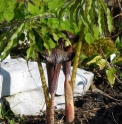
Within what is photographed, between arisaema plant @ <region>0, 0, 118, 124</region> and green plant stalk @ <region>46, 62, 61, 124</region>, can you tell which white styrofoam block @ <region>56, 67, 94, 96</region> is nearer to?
arisaema plant @ <region>0, 0, 118, 124</region>

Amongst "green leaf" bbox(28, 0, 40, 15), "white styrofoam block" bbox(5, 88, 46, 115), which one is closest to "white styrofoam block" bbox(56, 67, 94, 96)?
"white styrofoam block" bbox(5, 88, 46, 115)

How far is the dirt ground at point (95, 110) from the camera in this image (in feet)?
8.41

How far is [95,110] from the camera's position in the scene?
2.69 m

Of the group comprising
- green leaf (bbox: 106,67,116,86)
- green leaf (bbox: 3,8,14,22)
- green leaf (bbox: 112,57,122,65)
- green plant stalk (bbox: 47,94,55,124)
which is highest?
green leaf (bbox: 3,8,14,22)

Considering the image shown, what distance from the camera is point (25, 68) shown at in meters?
2.77

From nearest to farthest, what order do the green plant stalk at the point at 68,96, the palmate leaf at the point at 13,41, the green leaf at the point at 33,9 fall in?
1. the palmate leaf at the point at 13,41
2. the green leaf at the point at 33,9
3. the green plant stalk at the point at 68,96

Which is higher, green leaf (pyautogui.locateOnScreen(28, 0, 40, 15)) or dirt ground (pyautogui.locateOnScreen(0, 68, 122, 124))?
green leaf (pyautogui.locateOnScreen(28, 0, 40, 15))

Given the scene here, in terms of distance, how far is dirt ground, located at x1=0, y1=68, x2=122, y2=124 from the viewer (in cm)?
256

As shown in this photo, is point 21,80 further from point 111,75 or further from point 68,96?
point 111,75

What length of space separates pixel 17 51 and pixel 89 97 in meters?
1.24

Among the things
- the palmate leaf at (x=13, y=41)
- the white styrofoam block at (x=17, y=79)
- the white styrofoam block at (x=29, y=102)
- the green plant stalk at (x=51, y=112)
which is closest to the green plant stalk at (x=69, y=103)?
the green plant stalk at (x=51, y=112)

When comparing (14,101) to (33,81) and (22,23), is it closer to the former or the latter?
(33,81)

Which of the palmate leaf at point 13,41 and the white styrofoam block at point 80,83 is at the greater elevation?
the palmate leaf at point 13,41

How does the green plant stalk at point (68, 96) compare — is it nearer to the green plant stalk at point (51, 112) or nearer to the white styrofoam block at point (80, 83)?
the green plant stalk at point (51, 112)
